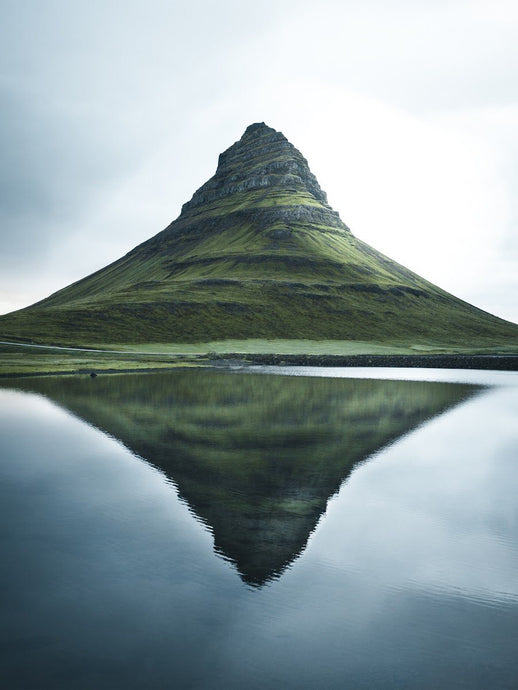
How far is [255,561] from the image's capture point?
12859mm

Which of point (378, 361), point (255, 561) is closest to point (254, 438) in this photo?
point (255, 561)

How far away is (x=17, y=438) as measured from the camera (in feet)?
92.5

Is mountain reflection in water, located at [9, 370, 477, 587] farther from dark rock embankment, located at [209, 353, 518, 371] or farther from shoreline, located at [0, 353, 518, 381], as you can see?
dark rock embankment, located at [209, 353, 518, 371]

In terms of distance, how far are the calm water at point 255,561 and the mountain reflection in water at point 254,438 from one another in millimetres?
134

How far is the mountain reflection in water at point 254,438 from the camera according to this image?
50.3 ft

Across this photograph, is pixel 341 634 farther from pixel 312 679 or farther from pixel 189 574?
pixel 189 574

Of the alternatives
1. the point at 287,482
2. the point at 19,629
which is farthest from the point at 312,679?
the point at 287,482

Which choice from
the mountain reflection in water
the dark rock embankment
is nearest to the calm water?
the mountain reflection in water

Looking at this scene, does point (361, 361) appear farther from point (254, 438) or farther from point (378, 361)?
point (254, 438)

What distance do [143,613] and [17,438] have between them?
20486 millimetres

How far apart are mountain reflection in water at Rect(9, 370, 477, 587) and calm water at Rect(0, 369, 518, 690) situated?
134mm

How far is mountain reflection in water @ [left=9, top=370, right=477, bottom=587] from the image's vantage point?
1532cm

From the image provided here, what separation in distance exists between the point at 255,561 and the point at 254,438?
A: 16.1m

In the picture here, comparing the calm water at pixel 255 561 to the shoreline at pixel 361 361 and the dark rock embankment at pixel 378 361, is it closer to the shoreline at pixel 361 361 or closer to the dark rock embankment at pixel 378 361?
the shoreline at pixel 361 361
